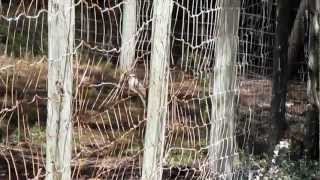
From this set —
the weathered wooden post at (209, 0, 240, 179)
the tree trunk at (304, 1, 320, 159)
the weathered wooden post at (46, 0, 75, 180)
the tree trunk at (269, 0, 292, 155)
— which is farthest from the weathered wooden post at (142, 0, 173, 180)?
the tree trunk at (269, 0, 292, 155)

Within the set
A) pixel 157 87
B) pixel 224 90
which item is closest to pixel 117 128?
pixel 224 90

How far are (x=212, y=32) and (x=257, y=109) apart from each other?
2214 millimetres

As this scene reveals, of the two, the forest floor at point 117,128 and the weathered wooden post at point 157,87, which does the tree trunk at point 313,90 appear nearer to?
the forest floor at point 117,128

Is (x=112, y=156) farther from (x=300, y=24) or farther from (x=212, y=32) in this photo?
(x=300, y=24)

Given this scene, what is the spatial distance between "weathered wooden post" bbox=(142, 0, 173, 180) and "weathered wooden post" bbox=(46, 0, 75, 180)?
2.35 feet

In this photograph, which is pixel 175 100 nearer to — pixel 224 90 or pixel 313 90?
pixel 224 90

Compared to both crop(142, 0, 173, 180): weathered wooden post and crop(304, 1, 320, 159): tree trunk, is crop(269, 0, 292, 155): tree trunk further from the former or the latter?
crop(142, 0, 173, 180): weathered wooden post

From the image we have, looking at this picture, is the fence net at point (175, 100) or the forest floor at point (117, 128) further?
the forest floor at point (117, 128)

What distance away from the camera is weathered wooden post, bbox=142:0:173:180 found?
3.55 m

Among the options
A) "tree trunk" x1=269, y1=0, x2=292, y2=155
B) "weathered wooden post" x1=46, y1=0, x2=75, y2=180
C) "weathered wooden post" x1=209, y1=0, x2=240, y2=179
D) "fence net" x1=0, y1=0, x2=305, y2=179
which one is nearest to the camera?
"weathered wooden post" x1=46, y1=0, x2=75, y2=180

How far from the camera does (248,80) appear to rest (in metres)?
6.04

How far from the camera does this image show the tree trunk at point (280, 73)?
5924 millimetres

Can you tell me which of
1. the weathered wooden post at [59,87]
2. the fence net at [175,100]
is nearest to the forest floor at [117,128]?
the fence net at [175,100]

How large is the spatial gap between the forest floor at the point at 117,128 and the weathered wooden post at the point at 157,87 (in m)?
0.22
